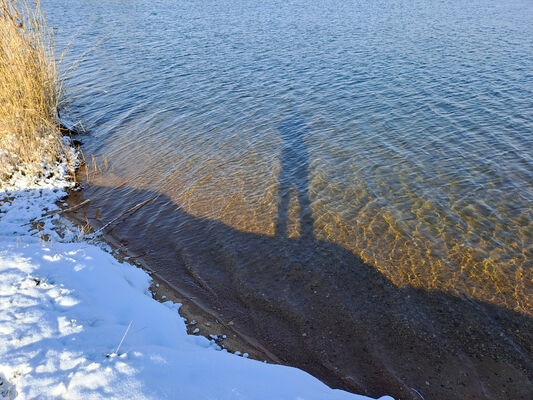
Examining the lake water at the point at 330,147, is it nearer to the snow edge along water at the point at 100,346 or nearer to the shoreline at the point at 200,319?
the shoreline at the point at 200,319

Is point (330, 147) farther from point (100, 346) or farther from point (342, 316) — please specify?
point (100, 346)

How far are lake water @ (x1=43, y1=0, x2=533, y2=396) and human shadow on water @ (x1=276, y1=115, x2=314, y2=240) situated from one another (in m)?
0.05

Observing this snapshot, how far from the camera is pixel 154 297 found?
22.9 feet

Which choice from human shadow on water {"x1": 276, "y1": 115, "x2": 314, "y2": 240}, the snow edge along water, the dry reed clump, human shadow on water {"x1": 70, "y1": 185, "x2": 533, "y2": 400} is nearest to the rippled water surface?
human shadow on water {"x1": 276, "y1": 115, "x2": 314, "y2": 240}

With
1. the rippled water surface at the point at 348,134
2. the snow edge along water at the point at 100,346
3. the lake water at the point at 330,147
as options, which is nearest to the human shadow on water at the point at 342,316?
the lake water at the point at 330,147

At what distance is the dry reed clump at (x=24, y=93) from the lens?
9.61 metres

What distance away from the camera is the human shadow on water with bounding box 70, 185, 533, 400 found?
5660 mm

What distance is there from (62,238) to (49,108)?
4975mm

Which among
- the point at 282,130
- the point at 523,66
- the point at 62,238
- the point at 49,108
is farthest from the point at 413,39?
the point at 62,238

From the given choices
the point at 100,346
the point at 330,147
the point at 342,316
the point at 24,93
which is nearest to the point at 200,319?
the point at 100,346

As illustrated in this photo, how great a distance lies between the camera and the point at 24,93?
1013 centimetres

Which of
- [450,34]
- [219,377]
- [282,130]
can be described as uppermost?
[219,377]

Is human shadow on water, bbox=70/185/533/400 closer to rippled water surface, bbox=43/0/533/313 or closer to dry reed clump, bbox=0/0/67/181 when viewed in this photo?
rippled water surface, bbox=43/0/533/313

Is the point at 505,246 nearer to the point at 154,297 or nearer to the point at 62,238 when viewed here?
the point at 154,297
